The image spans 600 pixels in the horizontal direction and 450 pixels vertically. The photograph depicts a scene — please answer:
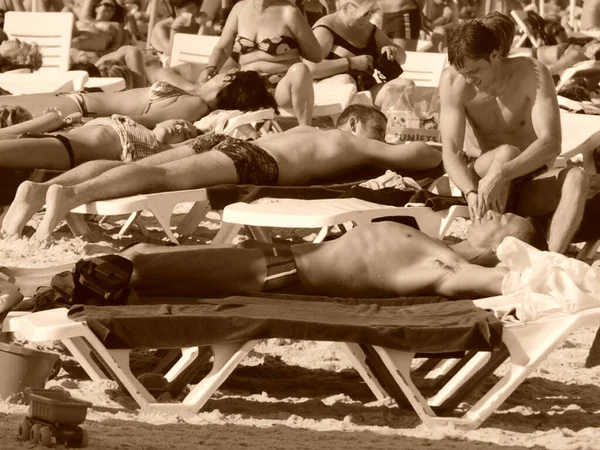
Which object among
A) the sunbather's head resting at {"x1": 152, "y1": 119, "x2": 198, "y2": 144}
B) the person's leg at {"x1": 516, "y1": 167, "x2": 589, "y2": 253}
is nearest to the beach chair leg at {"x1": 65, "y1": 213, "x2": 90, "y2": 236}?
the sunbather's head resting at {"x1": 152, "y1": 119, "x2": 198, "y2": 144}

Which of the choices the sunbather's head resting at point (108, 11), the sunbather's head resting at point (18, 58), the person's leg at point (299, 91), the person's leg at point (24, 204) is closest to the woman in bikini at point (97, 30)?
the sunbather's head resting at point (108, 11)

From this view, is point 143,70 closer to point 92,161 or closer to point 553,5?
point 92,161

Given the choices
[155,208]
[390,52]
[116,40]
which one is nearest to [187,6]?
[116,40]

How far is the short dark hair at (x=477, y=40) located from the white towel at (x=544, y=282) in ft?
5.31

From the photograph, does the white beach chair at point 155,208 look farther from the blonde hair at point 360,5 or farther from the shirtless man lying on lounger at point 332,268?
the blonde hair at point 360,5

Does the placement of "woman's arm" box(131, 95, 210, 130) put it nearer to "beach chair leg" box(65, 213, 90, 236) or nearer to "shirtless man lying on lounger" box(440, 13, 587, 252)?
"beach chair leg" box(65, 213, 90, 236)

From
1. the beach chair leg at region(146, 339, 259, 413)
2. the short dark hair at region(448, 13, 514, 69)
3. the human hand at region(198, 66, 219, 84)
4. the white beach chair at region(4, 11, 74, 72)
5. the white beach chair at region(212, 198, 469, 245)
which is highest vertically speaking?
the short dark hair at region(448, 13, 514, 69)

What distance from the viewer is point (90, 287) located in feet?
13.1

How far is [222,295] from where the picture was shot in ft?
14.2

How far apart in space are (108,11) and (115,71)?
3.22 metres

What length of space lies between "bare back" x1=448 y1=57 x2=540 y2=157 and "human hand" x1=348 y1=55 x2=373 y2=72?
4.02 metres

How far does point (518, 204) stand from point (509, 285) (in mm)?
1891

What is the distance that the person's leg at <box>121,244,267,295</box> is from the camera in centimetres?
427

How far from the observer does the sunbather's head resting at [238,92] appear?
321 inches
